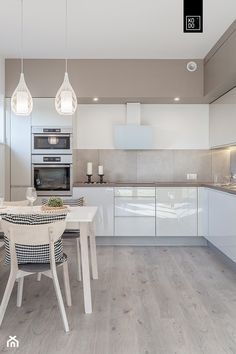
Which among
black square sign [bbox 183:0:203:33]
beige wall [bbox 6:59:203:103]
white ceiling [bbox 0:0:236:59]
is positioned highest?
white ceiling [bbox 0:0:236:59]

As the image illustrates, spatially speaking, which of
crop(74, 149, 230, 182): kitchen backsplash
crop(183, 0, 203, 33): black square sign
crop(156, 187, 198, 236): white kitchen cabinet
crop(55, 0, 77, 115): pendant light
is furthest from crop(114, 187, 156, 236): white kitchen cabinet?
crop(183, 0, 203, 33): black square sign

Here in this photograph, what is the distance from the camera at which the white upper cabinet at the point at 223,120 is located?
4.07 m

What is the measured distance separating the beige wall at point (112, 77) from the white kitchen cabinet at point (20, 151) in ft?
1.41

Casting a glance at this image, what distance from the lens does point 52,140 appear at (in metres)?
4.74

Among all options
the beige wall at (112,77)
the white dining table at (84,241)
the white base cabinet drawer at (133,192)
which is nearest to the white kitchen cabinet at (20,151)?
the beige wall at (112,77)

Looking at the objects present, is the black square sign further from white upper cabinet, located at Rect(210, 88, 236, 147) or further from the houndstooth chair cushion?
white upper cabinet, located at Rect(210, 88, 236, 147)

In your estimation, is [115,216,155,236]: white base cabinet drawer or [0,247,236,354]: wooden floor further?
[115,216,155,236]: white base cabinet drawer

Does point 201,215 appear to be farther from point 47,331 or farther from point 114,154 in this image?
point 47,331

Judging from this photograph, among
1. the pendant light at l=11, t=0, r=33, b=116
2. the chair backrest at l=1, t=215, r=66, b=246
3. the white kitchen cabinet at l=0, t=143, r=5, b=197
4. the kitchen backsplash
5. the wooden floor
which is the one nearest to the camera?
the wooden floor

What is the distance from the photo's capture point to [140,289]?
121 inches

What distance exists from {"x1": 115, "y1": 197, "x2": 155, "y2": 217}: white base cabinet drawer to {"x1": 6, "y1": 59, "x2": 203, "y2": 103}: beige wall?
141 cm

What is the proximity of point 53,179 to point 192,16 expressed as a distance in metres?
2.99

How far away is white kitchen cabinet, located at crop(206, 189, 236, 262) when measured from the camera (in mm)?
3551

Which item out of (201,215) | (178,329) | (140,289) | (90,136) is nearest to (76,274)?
(140,289)
